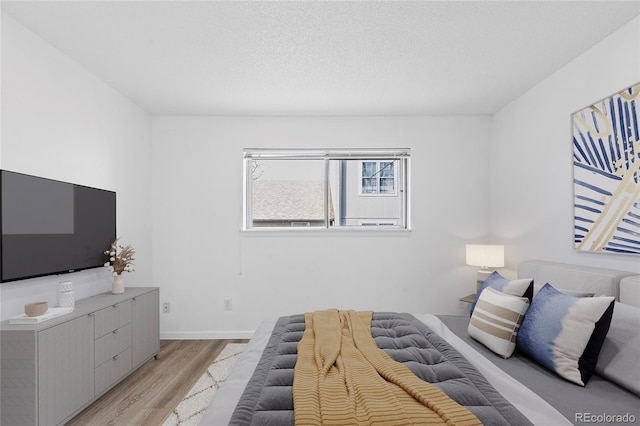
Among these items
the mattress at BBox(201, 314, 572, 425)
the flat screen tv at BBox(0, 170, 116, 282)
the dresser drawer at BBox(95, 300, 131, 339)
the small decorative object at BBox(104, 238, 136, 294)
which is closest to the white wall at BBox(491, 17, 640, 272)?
the mattress at BBox(201, 314, 572, 425)

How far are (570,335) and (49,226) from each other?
3.24 m

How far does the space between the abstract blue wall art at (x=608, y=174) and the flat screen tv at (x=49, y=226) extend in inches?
153

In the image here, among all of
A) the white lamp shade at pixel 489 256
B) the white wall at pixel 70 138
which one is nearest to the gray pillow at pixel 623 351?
the white lamp shade at pixel 489 256

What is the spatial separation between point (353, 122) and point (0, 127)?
10.3ft

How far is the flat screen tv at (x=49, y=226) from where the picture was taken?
2092mm

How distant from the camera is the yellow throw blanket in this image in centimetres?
114

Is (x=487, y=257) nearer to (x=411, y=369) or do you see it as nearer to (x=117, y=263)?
(x=411, y=369)

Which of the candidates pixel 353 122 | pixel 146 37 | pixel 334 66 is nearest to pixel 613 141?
pixel 334 66

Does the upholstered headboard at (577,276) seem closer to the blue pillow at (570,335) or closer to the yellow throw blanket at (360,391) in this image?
the blue pillow at (570,335)

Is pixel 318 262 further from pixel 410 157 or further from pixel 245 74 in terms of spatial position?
pixel 245 74

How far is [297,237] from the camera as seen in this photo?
4.02m

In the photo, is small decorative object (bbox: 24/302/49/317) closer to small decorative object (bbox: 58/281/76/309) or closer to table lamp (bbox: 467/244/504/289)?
small decorative object (bbox: 58/281/76/309)

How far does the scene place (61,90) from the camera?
2.62m

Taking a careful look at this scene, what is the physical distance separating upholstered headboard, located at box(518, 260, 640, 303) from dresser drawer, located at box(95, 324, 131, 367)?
317 cm
